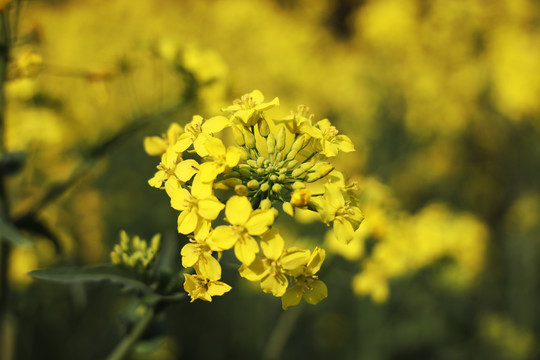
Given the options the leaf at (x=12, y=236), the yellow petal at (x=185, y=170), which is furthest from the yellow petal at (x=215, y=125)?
the leaf at (x=12, y=236)

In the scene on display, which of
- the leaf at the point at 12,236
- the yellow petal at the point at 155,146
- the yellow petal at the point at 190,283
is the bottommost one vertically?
the leaf at the point at 12,236

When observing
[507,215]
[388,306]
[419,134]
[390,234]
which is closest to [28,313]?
[390,234]

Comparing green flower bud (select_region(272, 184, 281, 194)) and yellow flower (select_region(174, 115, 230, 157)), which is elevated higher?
yellow flower (select_region(174, 115, 230, 157))

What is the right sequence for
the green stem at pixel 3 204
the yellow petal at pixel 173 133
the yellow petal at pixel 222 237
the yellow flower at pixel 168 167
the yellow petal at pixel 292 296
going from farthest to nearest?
the green stem at pixel 3 204
the yellow petal at pixel 173 133
the yellow flower at pixel 168 167
the yellow petal at pixel 292 296
the yellow petal at pixel 222 237

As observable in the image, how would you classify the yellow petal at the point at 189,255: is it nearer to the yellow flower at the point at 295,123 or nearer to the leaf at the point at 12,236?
the yellow flower at the point at 295,123

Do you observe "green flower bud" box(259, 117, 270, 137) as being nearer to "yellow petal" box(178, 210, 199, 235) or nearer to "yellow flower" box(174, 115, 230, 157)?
"yellow flower" box(174, 115, 230, 157)

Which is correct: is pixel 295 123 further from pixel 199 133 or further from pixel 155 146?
pixel 155 146

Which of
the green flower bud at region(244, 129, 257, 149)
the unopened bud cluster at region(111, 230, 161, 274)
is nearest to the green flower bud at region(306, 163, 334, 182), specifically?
the green flower bud at region(244, 129, 257, 149)
